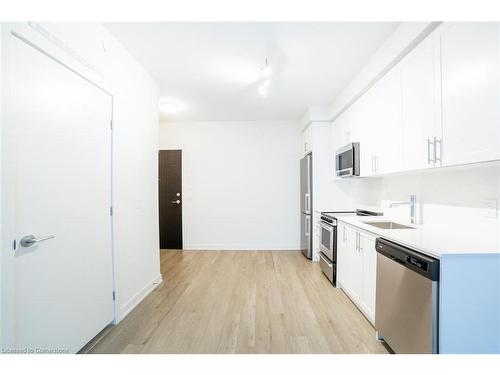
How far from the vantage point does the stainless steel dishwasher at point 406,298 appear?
1.30 meters

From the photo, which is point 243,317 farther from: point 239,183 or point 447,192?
point 239,183

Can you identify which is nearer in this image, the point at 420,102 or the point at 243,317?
the point at 420,102

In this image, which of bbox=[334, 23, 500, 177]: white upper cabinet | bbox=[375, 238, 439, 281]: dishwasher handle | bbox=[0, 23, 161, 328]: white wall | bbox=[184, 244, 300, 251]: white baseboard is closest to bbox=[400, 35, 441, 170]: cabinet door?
bbox=[334, 23, 500, 177]: white upper cabinet

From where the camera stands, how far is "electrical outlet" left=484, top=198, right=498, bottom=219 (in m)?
1.59

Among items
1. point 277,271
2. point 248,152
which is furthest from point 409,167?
point 248,152

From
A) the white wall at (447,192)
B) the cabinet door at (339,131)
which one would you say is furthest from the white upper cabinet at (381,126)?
the cabinet door at (339,131)

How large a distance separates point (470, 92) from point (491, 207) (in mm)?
813

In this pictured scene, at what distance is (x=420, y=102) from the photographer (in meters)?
1.81

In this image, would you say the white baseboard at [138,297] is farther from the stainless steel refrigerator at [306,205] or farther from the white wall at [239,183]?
the stainless steel refrigerator at [306,205]

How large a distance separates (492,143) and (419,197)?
114 centimetres

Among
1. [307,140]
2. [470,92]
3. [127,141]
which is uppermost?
[307,140]

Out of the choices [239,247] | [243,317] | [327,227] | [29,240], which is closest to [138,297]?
[243,317]

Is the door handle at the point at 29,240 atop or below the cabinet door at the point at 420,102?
below

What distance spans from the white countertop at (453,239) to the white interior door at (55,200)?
225 cm
